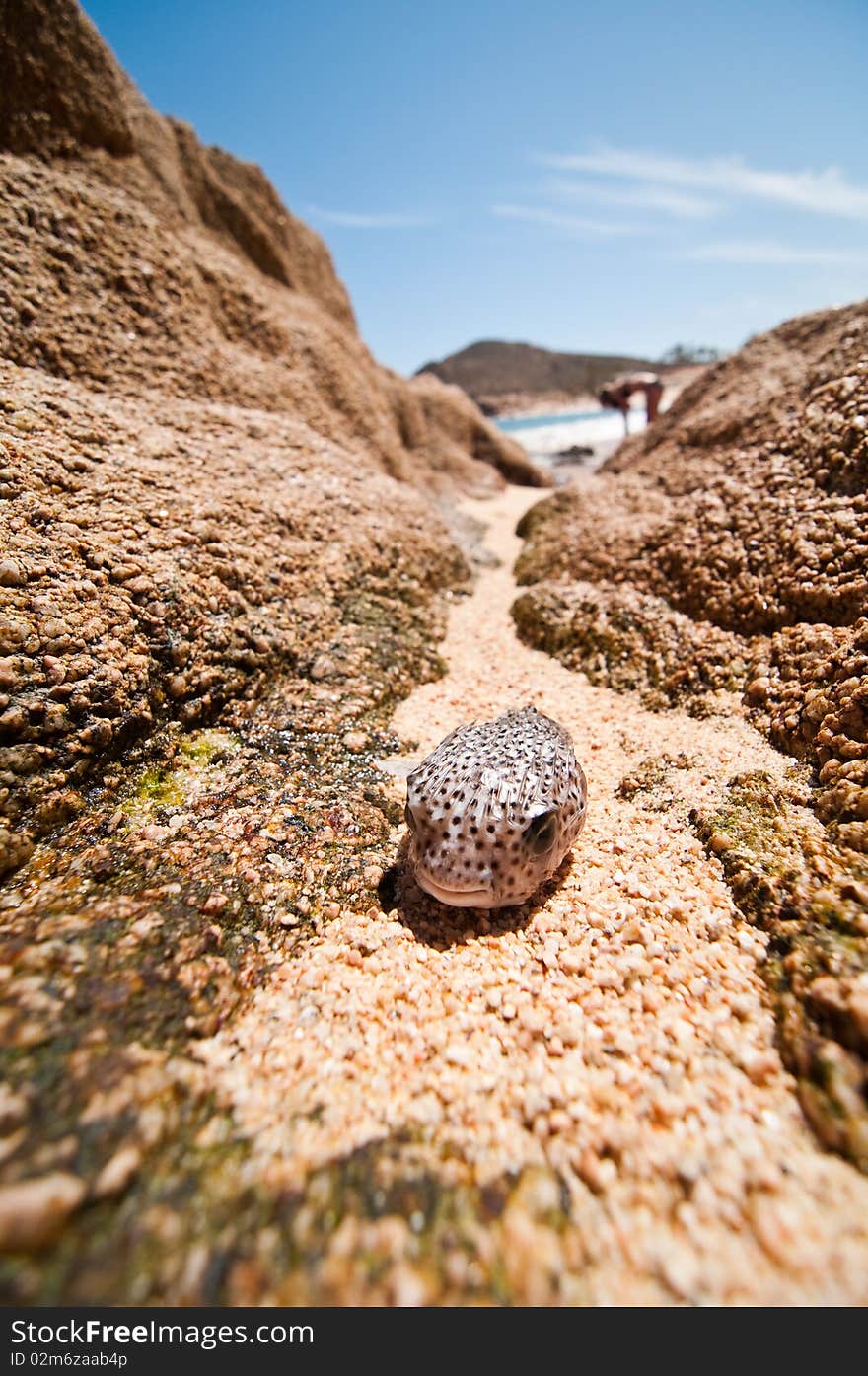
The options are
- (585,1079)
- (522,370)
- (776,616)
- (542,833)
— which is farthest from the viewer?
(522,370)

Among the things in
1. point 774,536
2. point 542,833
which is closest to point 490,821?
point 542,833

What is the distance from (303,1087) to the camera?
70.9 inches

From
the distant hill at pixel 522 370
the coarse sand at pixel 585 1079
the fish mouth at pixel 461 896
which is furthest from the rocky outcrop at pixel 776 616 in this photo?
the distant hill at pixel 522 370

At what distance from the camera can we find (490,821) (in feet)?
8.05

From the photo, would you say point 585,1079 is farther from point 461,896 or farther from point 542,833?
point 542,833

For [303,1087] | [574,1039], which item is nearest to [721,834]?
[574,1039]

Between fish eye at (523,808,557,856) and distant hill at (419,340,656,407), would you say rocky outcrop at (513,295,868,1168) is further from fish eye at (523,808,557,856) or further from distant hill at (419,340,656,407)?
distant hill at (419,340,656,407)

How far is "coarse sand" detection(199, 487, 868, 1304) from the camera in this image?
144 cm

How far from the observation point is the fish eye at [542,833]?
8.13 feet

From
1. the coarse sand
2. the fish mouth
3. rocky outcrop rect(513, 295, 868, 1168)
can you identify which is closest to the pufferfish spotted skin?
the fish mouth

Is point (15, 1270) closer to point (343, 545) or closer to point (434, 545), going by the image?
point (343, 545)

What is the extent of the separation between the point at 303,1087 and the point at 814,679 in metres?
3.28

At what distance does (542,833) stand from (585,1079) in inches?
36.3
